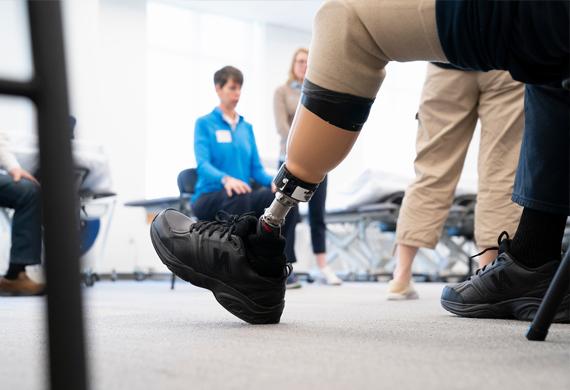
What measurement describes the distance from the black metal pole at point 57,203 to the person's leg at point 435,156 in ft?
6.15

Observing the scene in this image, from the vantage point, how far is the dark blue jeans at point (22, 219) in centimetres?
296

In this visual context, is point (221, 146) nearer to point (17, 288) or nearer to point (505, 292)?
point (17, 288)

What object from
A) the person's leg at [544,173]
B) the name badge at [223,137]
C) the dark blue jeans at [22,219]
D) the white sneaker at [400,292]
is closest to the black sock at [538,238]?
the person's leg at [544,173]

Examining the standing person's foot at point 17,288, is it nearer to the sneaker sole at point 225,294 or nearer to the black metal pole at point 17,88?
the sneaker sole at point 225,294

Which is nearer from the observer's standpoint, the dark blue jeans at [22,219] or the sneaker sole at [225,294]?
the sneaker sole at [225,294]

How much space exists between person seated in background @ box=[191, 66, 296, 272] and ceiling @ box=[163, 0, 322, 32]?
4232 millimetres

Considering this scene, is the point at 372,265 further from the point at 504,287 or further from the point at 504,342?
the point at 504,342

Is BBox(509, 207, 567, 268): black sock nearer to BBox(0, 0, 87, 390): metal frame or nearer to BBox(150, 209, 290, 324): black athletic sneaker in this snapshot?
BBox(150, 209, 290, 324): black athletic sneaker

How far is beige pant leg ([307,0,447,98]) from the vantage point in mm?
939

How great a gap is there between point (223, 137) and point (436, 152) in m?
1.59

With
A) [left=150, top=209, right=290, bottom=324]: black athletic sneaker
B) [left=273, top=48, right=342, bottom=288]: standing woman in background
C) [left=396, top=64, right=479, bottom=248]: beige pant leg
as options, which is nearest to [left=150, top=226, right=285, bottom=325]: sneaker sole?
[left=150, top=209, right=290, bottom=324]: black athletic sneaker

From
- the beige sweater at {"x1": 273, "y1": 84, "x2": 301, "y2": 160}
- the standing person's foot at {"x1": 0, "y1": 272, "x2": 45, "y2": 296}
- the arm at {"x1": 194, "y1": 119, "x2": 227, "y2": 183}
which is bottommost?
the standing person's foot at {"x1": 0, "y1": 272, "x2": 45, "y2": 296}

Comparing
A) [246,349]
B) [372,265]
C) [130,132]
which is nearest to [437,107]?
[246,349]

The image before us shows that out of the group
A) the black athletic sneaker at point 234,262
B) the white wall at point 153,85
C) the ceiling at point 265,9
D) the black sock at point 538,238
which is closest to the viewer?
the black athletic sneaker at point 234,262
